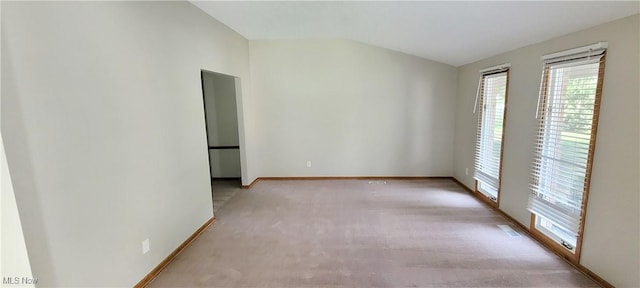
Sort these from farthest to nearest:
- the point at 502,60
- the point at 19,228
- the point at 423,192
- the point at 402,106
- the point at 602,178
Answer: the point at 402,106 → the point at 423,192 → the point at 502,60 → the point at 602,178 → the point at 19,228

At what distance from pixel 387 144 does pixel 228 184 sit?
3.09 meters

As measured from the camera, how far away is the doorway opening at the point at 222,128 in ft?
17.1

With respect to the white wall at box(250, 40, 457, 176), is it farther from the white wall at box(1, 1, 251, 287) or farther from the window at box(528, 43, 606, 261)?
the window at box(528, 43, 606, 261)

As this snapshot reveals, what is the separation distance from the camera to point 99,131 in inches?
71.6

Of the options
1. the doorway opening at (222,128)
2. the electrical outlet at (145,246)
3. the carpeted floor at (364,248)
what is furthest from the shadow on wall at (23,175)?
the doorway opening at (222,128)

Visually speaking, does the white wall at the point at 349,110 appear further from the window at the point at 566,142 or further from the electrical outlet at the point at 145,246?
the electrical outlet at the point at 145,246

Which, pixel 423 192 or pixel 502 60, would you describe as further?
pixel 423 192

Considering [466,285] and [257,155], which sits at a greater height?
[257,155]

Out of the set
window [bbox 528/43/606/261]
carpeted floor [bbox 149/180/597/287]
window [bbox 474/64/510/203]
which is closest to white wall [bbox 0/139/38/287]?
carpeted floor [bbox 149/180/597/287]

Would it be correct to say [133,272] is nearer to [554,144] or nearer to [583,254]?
[583,254]

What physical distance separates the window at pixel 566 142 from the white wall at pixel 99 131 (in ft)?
11.8

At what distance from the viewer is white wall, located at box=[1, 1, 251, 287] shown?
4.61 ft

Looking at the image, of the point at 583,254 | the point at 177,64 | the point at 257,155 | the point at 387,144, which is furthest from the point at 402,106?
the point at 177,64

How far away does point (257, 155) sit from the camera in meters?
5.25
